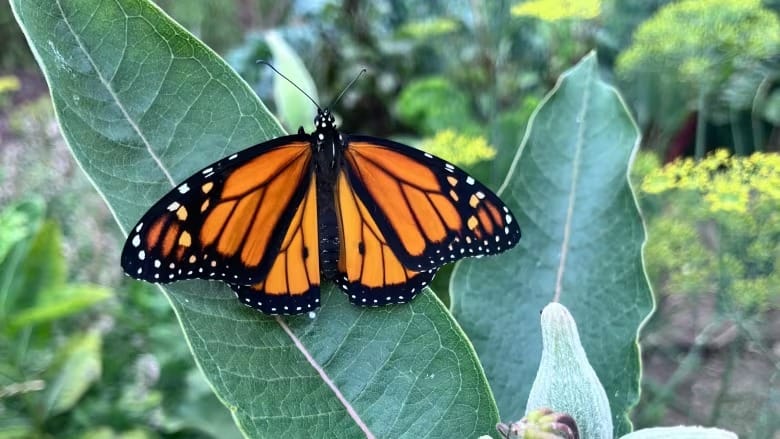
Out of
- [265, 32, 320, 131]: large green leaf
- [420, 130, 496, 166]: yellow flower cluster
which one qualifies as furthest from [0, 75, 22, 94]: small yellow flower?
[420, 130, 496, 166]: yellow flower cluster

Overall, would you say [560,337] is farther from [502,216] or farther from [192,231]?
[192,231]

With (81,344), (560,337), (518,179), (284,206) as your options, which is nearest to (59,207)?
(81,344)

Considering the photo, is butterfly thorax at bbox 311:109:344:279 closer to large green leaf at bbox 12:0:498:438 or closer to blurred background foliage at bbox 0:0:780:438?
large green leaf at bbox 12:0:498:438

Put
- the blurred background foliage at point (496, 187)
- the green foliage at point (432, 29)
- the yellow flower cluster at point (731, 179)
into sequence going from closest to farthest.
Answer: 1. the yellow flower cluster at point (731, 179)
2. the blurred background foliage at point (496, 187)
3. the green foliage at point (432, 29)

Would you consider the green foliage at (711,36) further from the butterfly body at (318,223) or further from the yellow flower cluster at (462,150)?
the butterfly body at (318,223)

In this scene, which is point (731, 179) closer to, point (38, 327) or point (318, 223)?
point (318, 223)

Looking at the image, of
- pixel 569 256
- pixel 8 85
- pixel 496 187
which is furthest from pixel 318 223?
pixel 8 85

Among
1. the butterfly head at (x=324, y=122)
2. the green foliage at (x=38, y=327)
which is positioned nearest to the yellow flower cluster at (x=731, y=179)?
the butterfly head at (x=324, y=122)

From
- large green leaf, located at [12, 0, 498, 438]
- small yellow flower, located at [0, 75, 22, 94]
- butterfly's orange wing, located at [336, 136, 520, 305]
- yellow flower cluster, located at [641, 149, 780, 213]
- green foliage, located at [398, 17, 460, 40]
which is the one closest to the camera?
large green leaf, located at [12, 0, 498, 438]
